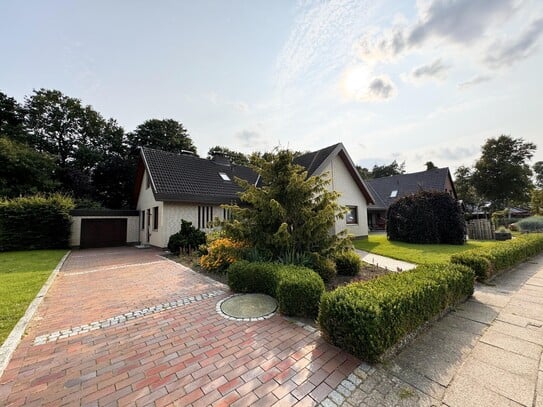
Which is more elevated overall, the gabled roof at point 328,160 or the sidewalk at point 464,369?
the gabled roof at point 328,160

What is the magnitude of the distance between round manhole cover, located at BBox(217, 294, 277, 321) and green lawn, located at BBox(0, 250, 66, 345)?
3.36 m

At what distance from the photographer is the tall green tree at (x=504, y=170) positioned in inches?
1107

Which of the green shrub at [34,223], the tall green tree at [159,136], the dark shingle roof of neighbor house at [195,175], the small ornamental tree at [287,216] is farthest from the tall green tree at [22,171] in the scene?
the small ornamental tree at [287,216]

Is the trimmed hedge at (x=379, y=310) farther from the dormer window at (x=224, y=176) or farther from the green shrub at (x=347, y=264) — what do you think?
the dormer window at (x=224, y=176)

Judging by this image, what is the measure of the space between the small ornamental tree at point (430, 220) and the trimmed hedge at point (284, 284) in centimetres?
1145

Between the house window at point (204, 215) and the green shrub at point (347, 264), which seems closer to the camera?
the green shrub at point (347, 264)

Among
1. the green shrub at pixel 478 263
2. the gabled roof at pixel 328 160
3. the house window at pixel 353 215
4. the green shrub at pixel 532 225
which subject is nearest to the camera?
the green shrub at pixel 478 263

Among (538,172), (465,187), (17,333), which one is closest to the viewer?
(17,333)

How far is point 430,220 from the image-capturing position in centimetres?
1312

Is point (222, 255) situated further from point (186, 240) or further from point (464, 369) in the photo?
point (464, 369)

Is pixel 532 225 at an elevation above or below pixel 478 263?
above

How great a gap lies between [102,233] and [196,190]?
7680mm

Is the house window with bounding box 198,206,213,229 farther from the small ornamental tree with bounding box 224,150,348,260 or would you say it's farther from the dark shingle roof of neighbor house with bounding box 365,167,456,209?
the dark shingle roof of neighbor house with bounding box 365,167,456,209

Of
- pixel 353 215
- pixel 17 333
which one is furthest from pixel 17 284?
pixel 353 215
